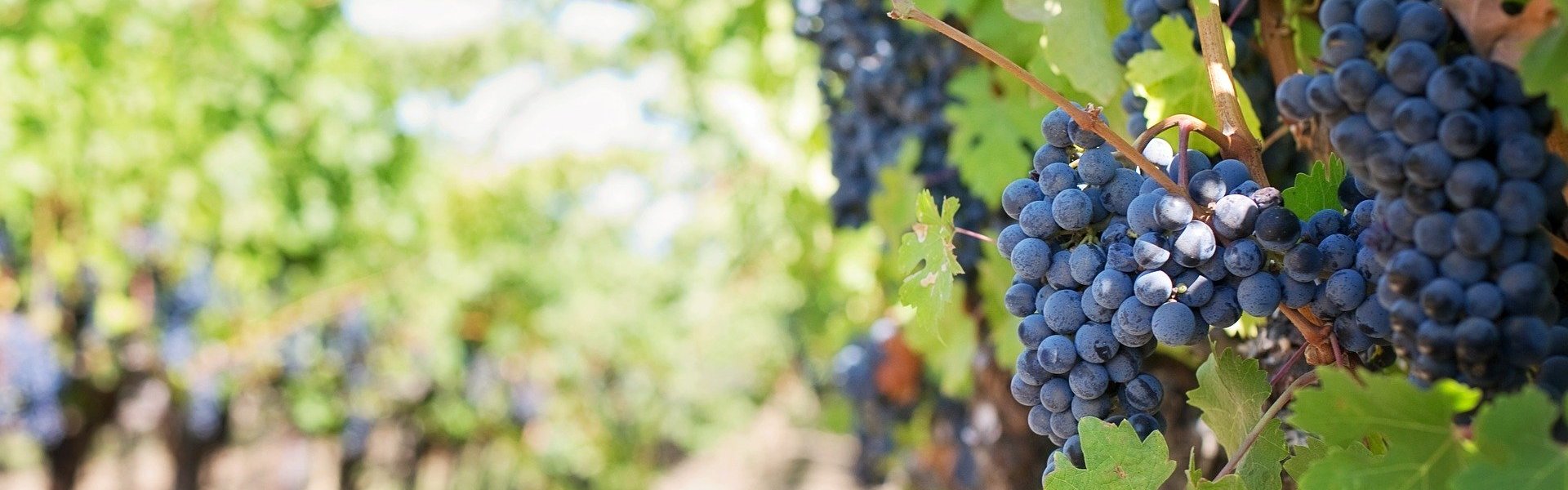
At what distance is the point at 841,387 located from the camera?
409 centimetres

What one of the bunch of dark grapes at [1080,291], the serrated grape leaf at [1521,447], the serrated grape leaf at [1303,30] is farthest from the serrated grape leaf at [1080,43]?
the serrated grape leaf at [1521,447]

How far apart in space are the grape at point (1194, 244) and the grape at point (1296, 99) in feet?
0.33

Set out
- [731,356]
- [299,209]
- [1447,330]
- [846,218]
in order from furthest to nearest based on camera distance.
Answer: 1. [731,356]
2. [299,209]
3. [846,218]
4. [1447,330]

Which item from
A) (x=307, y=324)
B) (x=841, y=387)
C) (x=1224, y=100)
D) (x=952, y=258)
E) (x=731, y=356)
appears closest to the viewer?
(x=1224, y=100)

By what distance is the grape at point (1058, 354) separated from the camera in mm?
899

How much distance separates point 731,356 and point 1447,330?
501 inches

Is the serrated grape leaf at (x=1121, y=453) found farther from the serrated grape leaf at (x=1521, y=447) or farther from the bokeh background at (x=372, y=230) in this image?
the bokeh background at (x=372, y=230)

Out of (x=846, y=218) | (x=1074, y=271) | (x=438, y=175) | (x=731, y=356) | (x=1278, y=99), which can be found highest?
(x=1278, y=99)

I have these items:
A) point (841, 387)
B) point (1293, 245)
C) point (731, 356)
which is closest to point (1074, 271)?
point (1293, 245)

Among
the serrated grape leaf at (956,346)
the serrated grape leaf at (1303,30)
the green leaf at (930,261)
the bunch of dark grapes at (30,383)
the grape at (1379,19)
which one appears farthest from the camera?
the bunch of dark grapes at (30,383)

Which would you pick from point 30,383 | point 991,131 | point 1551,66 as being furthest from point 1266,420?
point 30,383

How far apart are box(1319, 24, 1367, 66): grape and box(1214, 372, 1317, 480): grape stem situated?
25 centimetres

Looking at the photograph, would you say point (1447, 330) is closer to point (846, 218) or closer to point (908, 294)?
point (908, 294)

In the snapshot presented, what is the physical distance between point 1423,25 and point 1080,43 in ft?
1.71
